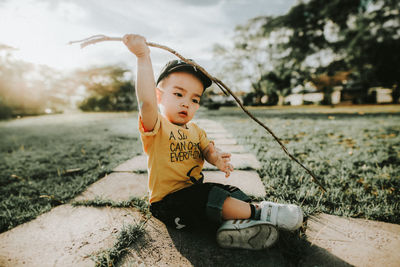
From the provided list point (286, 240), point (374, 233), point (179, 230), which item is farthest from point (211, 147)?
point (374, 233)

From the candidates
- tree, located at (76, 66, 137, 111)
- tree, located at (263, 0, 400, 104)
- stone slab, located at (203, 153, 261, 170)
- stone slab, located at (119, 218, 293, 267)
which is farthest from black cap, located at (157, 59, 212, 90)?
tree, located at (76, 66, 137, 111)

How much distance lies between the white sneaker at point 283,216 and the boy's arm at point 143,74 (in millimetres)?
937

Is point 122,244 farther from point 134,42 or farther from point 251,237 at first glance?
point 134,42

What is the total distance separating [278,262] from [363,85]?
96.2 ft

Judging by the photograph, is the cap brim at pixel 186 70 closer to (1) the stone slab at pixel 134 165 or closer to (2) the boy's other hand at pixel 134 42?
(2) the boy's other hand at pixel 134 42

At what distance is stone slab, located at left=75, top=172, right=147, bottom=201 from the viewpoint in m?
1.75

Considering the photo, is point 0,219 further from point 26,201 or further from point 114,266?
point 114,266

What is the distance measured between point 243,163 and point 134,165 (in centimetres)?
133

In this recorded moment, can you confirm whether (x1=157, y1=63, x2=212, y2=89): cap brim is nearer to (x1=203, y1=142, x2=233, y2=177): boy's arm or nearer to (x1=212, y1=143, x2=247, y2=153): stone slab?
(x1=203, y1=142, x2=233, y2=177): boy's arm

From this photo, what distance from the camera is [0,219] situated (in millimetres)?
1525

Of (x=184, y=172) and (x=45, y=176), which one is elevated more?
(x=184, y=172)

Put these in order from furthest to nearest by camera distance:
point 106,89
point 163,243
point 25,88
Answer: point 106,89, point 25,88, point 163,243

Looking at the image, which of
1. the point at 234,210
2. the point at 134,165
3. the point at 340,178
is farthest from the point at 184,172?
the point at 340,178

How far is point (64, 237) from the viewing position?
1256 millimetres
